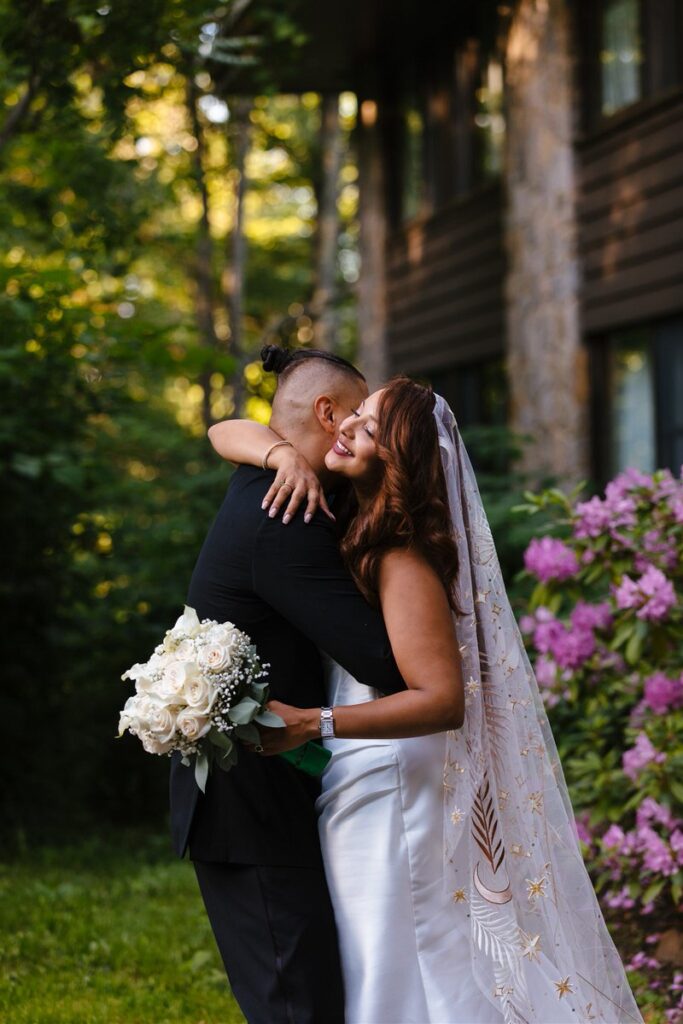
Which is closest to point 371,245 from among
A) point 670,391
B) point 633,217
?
point 633,217

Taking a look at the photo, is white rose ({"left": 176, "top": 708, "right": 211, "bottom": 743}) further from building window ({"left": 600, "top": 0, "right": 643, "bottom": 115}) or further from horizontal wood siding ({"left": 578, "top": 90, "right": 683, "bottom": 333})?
building window ({"left": 600, "top": 0, "right": 643, "bottom": 115})

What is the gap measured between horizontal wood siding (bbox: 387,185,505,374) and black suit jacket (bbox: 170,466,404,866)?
9.37 meters

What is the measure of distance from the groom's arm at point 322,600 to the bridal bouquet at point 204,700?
0.13 m

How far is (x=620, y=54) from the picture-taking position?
33.3 ft

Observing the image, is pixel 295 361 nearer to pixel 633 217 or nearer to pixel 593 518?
pixel 593 518

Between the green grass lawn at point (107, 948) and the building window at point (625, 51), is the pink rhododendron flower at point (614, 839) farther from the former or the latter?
the building window at point (625, 51)

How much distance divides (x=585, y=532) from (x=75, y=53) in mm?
4365

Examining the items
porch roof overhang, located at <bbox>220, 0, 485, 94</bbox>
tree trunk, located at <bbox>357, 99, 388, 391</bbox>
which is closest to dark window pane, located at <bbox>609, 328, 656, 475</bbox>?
porch roof overhang, located at <bbox>220, 0, 485, 94</bbox>

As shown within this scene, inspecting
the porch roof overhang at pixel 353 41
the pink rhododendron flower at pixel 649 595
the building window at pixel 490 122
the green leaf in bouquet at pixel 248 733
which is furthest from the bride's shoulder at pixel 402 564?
the building window at pixel 490 122

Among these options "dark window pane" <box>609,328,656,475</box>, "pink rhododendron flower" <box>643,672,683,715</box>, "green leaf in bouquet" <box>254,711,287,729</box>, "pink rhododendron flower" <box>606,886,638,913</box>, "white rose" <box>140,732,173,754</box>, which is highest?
"dark window pane" <box>609,328,656,475</box>

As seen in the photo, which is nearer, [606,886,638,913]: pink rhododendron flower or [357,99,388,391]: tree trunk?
[606,886,638,913]: pink rhododendron flower

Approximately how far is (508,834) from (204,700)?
964 mm

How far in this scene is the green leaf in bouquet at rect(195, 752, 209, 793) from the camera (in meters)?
2.61

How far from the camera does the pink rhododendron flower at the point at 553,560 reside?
209 inches
